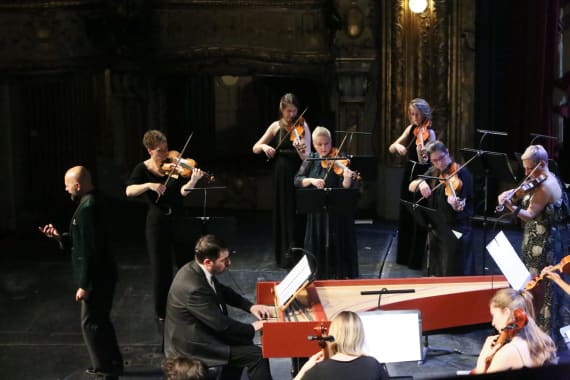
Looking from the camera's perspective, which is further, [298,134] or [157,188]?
[298,134]

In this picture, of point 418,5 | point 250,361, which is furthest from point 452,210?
point 418,5

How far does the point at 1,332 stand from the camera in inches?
292

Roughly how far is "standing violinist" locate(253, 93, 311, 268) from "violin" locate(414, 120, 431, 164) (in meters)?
0.97

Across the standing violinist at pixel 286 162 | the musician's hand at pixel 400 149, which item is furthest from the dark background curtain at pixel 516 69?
the standing violinist at pixel 286 162

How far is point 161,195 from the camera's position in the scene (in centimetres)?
692

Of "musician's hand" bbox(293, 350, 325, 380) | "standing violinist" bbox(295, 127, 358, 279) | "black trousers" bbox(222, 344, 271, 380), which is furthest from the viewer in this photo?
"standing violinist" bbox(295, 127, 358, 279)

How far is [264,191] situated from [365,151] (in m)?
1.61

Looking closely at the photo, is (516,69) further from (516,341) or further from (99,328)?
(516,341)

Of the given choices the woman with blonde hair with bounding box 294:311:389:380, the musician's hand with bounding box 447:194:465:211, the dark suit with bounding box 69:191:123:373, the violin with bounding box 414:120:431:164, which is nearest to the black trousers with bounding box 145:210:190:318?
the dark suit with bounding box 69:191:123:373

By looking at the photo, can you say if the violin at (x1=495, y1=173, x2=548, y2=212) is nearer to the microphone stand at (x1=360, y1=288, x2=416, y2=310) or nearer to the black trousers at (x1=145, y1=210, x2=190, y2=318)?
the microphone stand at (x1=360, y1=288, x2=416, y2=310)

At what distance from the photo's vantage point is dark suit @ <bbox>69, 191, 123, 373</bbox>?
6.07 m

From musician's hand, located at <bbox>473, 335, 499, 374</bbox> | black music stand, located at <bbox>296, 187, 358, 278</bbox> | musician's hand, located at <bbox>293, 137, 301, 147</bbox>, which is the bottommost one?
musician's hand, located at <bbox>473, 335, 499, 374</bbox>

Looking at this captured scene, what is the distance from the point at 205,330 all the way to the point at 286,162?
328 cm

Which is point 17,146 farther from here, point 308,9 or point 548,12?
point 548,12
